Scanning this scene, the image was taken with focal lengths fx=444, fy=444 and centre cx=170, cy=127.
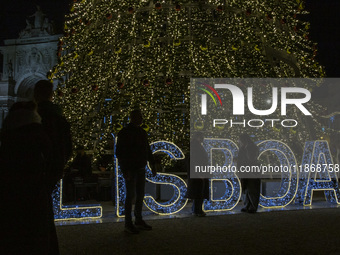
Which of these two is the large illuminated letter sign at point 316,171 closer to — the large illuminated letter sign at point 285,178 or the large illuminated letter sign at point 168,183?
the large illuminated letter sign at point 285,178

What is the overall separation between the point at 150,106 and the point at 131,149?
3.71 m

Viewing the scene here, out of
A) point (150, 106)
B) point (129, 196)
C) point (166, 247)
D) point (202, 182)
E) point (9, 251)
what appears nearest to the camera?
point (9, 251)

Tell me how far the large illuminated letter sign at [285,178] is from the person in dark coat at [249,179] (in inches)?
14.7

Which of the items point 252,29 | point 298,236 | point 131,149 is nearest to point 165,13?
point 252,29

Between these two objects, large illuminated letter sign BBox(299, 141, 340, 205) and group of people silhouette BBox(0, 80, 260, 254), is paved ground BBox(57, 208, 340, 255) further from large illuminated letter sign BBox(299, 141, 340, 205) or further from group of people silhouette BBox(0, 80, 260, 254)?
group of people silhouette BBox(0, 80, 260, 254)

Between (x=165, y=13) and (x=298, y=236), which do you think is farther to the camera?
(x=165, y=13)

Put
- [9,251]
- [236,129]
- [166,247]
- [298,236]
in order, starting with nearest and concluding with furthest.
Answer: [9,251] < [166,247] < [298,236] < [236,129]

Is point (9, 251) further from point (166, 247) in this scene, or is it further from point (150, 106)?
point (150, 106)

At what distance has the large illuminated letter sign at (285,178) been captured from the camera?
8.63 meters

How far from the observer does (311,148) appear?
903 centimetres

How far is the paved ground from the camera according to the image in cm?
493

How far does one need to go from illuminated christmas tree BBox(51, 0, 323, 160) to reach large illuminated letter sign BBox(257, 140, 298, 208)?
1.89 meters

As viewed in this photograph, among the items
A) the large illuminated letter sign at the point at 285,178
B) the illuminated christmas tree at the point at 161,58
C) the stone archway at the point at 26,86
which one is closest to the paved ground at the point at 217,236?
the large illuminated letter sign at the point at 285,178
